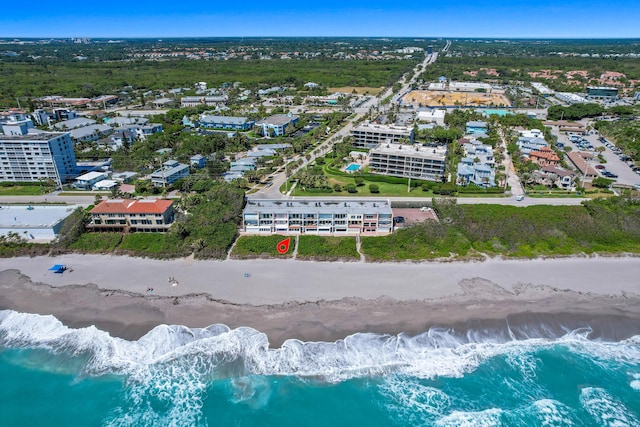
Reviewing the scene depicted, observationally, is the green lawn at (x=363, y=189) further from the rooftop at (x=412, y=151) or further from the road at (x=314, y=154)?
the rooftop at (x=412, y=151)

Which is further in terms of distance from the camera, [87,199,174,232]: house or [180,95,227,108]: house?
[180,95,227,108]: house

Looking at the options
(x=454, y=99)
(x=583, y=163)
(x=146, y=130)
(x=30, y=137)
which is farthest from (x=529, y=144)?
(x=30, y=137)

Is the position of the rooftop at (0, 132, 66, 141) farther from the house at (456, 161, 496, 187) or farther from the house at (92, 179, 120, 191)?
the house at (456, 161, 496, 187)

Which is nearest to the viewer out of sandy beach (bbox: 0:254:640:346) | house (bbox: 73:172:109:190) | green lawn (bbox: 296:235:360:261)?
sandy beach (bbox: 0:254:640:346)

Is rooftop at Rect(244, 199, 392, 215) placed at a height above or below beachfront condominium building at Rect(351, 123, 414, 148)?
below

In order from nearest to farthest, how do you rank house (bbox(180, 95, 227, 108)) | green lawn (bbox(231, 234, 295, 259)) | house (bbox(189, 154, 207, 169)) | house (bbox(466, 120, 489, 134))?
green lawn (bbox(231, 234, 295, 259)) < house (bbox(189, 154, 207, 169)) < house (bbox(466, 120, 489, 134)) < house (bbox(180, 95, 227, 108))

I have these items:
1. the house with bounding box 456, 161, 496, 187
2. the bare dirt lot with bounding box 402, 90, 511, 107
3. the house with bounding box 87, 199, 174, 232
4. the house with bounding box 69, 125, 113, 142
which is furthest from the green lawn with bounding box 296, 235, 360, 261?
the bare dirt lot with bounding box 402, 90, 511, 107

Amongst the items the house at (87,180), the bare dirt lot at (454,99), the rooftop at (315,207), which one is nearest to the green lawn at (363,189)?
the rooftop at (315,207)

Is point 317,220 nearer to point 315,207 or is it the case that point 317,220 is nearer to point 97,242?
point 315,207
